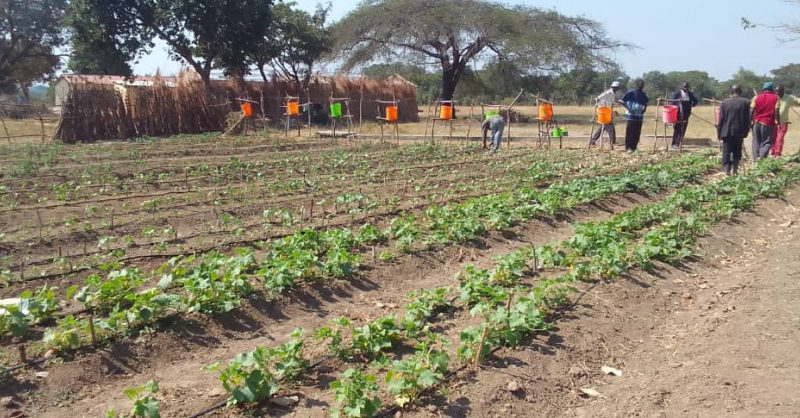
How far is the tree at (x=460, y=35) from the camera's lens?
30.6 meters

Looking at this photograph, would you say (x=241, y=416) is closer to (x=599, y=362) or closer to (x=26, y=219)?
(x=599, y=362)

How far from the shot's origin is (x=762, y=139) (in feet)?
42.2

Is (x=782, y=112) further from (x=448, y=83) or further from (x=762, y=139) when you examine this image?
(x=448, y=83)

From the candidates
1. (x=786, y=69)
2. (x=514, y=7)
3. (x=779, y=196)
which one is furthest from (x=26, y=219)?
(x=786, y=69)

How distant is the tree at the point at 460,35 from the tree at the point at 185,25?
571 centimetres

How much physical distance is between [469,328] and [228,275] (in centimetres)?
202

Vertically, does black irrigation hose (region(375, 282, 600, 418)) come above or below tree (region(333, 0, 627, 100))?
below

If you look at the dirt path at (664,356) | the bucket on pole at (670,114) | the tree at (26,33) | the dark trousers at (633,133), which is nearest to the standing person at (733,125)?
the bucket on pole at (670,114)

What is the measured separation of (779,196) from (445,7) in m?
24.3

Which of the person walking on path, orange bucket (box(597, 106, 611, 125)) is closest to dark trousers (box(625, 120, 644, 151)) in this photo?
orange bucket (box(597, 106, 611, 125))

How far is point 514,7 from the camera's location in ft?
110

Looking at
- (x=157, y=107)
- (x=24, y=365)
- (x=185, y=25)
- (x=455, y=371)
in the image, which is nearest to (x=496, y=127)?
(x=455, y=371)

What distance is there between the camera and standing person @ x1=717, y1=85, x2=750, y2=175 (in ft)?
36.7

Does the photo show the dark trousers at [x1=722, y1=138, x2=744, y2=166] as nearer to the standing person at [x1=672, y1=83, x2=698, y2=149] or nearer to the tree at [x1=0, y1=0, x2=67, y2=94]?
the standing person at [x1=672, y1=83, x2=698, y2=149]
